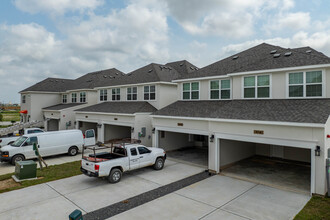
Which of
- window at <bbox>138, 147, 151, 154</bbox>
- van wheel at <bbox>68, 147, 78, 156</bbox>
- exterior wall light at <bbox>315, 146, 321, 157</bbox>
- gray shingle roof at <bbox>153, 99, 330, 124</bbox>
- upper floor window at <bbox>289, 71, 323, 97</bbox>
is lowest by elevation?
van wheel at <bbox>68, 147, 78, 156</bbox>

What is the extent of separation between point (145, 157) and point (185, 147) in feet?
28.2

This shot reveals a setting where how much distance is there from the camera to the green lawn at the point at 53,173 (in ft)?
36.9

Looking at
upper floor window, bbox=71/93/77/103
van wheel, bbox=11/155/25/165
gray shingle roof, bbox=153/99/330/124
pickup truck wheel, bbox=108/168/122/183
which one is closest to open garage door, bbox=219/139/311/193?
gray shingle roof, bbox=153/99/330/124

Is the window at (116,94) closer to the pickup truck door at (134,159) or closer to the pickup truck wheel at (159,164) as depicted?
the pickup truck wheel at (159,164)

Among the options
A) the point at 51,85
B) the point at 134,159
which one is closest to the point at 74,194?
the point at 134,159

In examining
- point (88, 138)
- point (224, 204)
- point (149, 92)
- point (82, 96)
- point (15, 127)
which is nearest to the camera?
point (224, 204)

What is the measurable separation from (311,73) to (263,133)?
4.89 meters

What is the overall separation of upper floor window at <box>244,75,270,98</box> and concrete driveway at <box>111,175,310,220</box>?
6.00 m

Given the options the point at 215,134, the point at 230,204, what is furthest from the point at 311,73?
the point at 230,204

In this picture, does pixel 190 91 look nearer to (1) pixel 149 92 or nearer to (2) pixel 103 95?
(1) pixel 149 92

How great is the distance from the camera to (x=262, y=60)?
15039mm

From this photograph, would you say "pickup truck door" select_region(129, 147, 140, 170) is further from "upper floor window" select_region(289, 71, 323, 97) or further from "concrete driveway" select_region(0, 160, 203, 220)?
"upper floor window" select_region(289, 71, 323, 97)

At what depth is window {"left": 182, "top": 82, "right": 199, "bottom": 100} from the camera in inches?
719

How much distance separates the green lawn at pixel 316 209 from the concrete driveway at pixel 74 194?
5.97 metres
